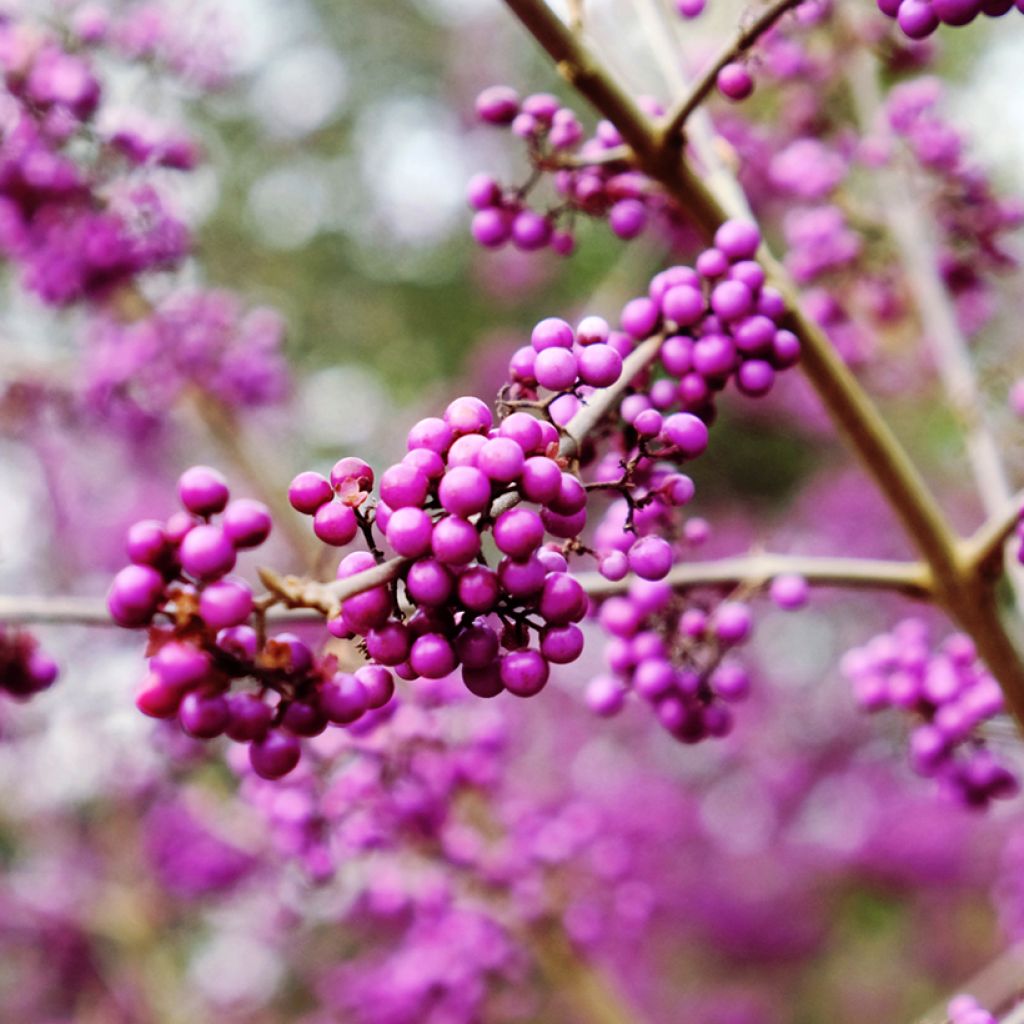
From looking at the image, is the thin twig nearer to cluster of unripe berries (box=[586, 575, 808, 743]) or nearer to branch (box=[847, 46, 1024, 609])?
cluster of unripe berries (box=[586, 575, 808, 743])

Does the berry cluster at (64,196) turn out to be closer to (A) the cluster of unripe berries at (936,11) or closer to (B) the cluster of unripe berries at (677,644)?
(B) the cluster of unripe berries at (677,644)

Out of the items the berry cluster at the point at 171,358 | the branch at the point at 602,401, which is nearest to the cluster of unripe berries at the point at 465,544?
the branch at the point at 602,401

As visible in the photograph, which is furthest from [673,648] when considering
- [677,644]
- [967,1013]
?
[967,1013]

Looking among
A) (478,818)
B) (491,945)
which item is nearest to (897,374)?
(478,818)

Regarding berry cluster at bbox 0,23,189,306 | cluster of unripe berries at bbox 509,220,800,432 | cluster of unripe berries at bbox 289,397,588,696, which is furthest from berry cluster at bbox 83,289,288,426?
cluster of unripe berries at bbox 289,397,588,696

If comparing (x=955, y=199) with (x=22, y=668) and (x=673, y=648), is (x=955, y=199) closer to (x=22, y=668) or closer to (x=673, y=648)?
(x=673, y=648)

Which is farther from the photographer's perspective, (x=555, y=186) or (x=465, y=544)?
(x=555, y=186)
